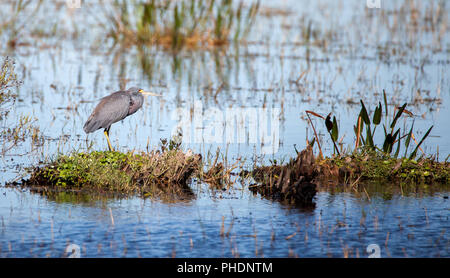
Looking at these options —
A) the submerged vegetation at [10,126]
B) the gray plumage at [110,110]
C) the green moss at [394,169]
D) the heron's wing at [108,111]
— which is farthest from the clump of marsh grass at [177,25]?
the green moss at [394,169]

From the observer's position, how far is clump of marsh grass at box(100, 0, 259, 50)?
21078 millimetres

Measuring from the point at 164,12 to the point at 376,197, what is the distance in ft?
45.0

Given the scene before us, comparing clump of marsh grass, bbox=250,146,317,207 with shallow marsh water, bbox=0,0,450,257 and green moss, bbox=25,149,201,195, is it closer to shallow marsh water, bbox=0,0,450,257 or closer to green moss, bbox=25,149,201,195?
shallow marsh water, bbox=0,0,450,257

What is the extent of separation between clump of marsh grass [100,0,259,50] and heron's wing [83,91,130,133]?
1022 cm

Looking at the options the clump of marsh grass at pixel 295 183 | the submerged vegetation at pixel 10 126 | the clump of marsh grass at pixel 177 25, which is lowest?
the clump of marsh grass at pixel 295 183

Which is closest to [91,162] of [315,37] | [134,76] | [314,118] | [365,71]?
[314,118]

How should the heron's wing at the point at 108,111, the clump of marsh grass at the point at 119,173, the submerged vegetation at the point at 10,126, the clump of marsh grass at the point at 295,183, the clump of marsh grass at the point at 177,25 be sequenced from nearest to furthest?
the clump of marsh grass at the point at 295,183 < the clump of marsh grass at the point at 119,173 < the submerged vegetation at the point at 10,126 < the heron's wing at the point at 108,111 < the clump of marsh grass at the point at 177,25

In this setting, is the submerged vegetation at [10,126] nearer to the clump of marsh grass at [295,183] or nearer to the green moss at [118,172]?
the green moss at [118,172]

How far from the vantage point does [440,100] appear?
1514 centimetres

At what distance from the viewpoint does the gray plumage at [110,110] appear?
1063cm

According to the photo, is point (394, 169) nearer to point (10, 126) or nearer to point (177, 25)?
point (10, 126)

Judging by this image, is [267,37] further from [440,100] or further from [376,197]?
[376,197]
